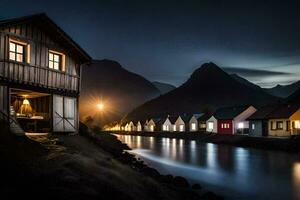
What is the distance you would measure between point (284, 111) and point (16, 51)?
163ft

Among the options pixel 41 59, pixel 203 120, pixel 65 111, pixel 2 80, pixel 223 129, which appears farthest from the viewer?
pixel 203 120

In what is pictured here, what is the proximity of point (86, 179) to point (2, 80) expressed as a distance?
1140cm

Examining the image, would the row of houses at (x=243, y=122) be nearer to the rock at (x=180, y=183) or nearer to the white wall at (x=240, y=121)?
the white wall at (x=240, y=121)

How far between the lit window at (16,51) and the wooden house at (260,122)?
49.5 metres

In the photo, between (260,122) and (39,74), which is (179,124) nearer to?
(260,122)

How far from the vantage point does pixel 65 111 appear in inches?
1001

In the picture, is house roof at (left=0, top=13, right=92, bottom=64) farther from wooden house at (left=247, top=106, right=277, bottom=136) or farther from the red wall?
the red wall

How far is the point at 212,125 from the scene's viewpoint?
8438 cm

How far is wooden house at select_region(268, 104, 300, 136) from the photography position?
179 ft

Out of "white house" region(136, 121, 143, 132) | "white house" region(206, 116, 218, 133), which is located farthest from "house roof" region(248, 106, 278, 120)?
"white house" region(136, 121, 143, 132)

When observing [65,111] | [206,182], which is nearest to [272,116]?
[206,182]

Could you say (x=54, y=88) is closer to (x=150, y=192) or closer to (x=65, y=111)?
(x=65, y=111)

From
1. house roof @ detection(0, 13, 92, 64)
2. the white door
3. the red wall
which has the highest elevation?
house roof @ detection(0, 13, 92, 64)

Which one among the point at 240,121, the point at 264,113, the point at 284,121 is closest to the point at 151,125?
the point at 240,121
